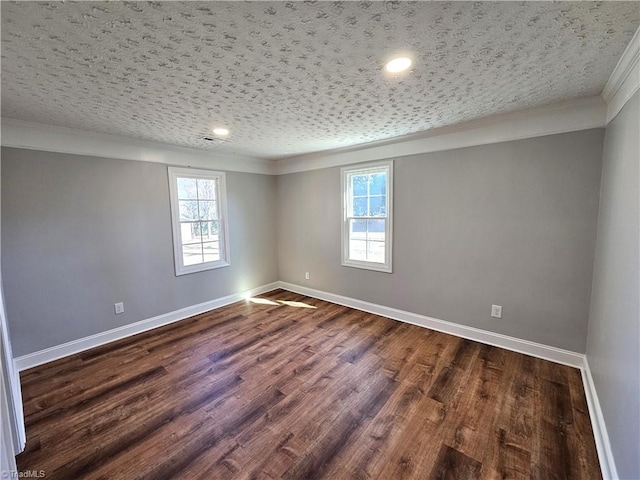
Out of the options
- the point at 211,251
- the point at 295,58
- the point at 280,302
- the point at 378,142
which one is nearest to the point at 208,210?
the point at 211,251

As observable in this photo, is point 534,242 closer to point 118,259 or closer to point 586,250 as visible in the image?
point 586,250

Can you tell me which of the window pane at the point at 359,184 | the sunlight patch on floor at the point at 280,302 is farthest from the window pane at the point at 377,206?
the sunlight patch on floor at the point at 280,302

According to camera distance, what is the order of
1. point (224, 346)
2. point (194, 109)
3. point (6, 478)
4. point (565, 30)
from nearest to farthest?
point (6, 478) → point (565, 30) → point (194, 109) → point (224, 346)

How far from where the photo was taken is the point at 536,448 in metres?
1.64

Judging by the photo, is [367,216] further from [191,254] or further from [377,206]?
[191,254]

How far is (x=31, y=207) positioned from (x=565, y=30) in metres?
4.19

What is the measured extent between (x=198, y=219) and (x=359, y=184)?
238 centimetres

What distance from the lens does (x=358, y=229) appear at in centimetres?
390

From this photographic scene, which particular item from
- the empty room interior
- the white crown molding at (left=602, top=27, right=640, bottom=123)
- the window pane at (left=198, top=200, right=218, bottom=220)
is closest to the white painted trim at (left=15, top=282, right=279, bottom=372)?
the empty room interior

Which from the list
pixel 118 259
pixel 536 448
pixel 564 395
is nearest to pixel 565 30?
pixel 536 448

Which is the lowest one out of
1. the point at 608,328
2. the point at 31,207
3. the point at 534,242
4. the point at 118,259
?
the point at 608,328

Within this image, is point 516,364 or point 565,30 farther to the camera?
point 516,364

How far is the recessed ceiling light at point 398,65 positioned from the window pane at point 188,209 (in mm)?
3139

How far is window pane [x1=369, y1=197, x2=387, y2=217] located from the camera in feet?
11.8
